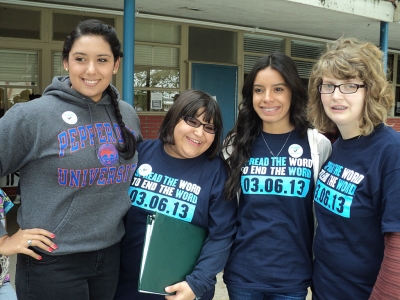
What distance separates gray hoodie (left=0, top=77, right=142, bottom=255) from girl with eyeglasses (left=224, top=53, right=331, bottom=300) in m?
0.58

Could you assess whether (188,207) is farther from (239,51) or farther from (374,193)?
(239,51)

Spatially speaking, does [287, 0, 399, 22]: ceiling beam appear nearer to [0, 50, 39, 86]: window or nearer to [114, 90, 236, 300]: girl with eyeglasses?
[0, 50, 39, 86]: window

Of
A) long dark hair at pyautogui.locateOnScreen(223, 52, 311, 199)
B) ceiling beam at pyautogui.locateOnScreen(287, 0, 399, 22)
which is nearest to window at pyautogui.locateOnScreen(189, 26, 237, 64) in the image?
ceiling beam at pyautogui.locateOnScreen(287, 0, 399, 22)

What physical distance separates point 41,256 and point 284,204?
1097mm

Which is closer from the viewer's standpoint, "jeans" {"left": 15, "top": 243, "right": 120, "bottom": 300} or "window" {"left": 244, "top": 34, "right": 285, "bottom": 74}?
"jeans" {"left": 15, "top": 243, "right": 120, "bottom": 300}

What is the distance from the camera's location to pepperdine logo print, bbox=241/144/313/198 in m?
1.93

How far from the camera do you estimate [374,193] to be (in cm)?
150

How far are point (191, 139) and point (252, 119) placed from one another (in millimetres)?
425

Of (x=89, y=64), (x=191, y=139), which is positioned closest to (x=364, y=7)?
(x=191, y=139)

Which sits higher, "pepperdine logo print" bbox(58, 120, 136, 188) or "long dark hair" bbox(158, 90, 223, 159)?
"long dark hair" bbox(158, 90, 223, 159)

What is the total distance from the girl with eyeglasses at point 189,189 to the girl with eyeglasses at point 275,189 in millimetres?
91

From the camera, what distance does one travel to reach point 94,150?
177 cm

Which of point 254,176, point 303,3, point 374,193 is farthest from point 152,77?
point 374,193

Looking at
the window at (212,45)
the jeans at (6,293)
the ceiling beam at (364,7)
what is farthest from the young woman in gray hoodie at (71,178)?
the window at (212,45)
